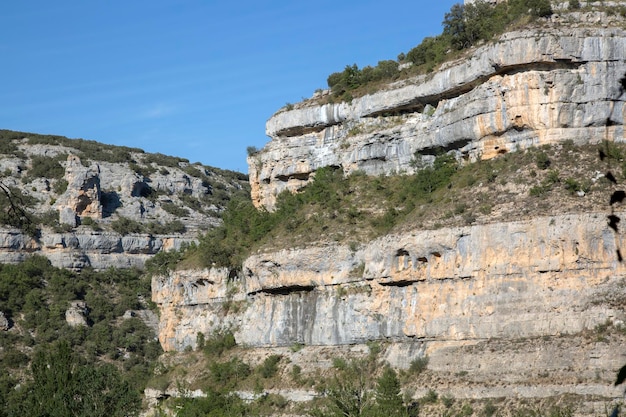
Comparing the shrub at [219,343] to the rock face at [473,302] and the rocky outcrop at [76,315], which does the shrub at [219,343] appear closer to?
the rock face at [473,302]

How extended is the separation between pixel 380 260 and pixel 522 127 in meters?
8.82

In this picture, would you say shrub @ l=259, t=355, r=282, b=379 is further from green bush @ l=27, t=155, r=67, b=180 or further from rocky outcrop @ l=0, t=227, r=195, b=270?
green bush @ l=27, t=155, r=67, b=180

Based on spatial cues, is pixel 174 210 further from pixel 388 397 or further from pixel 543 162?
pixel 388 397

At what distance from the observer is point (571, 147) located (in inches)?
2254

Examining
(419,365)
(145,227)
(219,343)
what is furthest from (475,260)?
(145,227)

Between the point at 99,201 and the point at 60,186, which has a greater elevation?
the point at 60,186

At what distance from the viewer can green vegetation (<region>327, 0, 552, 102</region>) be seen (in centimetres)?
6366

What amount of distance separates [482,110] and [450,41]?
982 centimetres

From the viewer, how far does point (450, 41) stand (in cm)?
6969

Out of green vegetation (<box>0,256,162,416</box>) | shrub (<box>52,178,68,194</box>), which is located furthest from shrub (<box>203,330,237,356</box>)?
shrub (<box>52,178,68,194</box>)

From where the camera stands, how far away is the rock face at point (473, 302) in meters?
50.6

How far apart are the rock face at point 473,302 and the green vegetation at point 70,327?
644 inches

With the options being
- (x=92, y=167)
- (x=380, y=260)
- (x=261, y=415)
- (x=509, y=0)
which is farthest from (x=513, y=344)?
(x=92, y=167)

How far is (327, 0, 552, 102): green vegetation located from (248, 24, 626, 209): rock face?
1535mm
